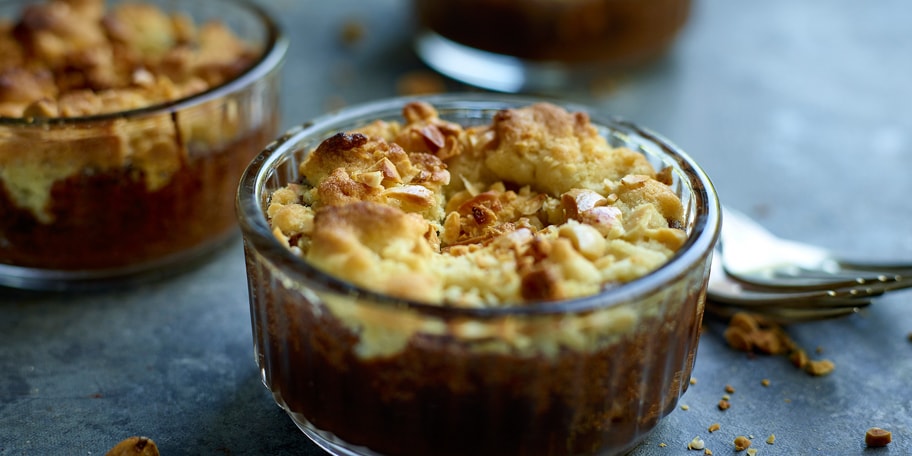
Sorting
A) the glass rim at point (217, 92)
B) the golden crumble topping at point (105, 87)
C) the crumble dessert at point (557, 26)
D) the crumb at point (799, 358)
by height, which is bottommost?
the crumb at point (799, 358)

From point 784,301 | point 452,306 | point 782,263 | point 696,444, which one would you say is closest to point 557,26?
point 782,263

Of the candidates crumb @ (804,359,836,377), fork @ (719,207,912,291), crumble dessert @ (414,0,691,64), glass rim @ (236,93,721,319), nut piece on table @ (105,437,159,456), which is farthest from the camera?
crumble dessert @ (414,0,691,64)

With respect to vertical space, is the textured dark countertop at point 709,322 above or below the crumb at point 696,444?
below

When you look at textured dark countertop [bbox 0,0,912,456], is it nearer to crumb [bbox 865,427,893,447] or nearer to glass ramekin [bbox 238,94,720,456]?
Result: crumb [bbox 865,427,893,447]

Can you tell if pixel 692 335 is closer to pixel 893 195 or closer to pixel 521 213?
pixel 521 213

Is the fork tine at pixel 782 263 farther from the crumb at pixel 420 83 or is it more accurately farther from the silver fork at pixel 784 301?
the crumb at pixel 420 83

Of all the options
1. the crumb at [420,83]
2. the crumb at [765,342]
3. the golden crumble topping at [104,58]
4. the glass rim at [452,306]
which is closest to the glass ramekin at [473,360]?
the glass rim at [452,306]

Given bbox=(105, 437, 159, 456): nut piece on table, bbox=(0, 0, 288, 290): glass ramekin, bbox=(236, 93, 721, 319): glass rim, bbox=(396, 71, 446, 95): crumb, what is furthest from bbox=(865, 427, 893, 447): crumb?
bbox=(396, 71, 446, 95): crumb
